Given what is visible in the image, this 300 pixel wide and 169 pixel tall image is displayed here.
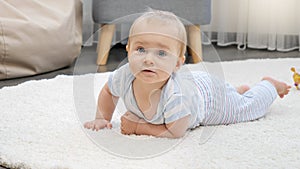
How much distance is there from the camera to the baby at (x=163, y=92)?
873 millimetres

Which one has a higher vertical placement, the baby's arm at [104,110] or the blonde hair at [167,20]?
the blonde hair at [167,20]

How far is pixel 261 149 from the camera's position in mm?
900

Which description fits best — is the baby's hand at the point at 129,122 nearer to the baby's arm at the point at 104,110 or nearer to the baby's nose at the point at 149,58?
the baby's arm at the point at 104,110

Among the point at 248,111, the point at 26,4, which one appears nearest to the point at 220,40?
the point at 26,4

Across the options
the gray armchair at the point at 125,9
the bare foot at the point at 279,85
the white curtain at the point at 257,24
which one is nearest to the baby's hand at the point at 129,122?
the bare foot at the point at 279,85

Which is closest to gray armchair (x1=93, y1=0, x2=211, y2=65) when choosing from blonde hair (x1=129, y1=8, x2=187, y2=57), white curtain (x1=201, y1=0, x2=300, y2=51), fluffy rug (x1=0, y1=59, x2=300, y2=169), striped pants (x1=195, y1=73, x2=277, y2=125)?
→ white curtain (x1=201, y1=0, x2=300, y2=51)

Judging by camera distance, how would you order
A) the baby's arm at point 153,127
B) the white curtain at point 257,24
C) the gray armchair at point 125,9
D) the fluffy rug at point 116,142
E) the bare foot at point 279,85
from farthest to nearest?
the white curtain at point 257,24
the gray armchair at point 125,9
the bare foot at point 279,85
the baby's arm at point 153,127
the fluffy rug at point 116,142

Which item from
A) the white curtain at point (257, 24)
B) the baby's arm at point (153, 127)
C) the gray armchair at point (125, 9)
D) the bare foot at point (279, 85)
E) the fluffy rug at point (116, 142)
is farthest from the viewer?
the white curtain at point (257, 24)

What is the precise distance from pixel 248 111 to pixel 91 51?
0.43 m

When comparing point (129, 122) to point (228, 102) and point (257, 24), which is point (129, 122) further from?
point (257, 24)

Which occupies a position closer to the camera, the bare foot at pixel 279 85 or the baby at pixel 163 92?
the baby at pixel 163 92

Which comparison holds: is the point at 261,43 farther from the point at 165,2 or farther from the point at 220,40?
the point at 165,2

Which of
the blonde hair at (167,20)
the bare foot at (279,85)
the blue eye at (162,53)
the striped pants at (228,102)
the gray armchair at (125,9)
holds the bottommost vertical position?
the gray armchair at (125,9)

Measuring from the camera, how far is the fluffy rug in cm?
83
